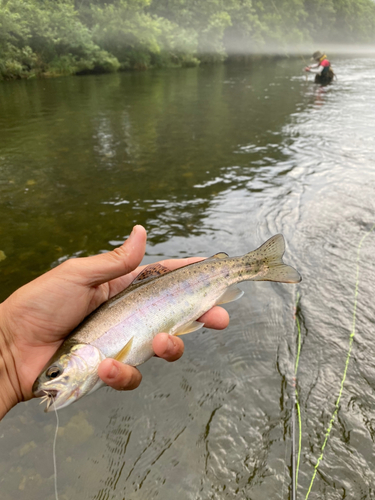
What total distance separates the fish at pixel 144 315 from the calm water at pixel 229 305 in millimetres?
979

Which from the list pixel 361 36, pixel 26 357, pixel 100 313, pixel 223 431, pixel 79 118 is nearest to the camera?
pixel 100 313

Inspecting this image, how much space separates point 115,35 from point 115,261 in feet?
164

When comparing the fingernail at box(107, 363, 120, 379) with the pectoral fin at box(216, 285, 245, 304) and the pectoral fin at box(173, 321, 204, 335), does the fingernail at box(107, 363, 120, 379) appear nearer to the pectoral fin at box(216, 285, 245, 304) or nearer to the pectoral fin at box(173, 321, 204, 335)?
the pectoral fin at box(173, 321, 204, 335)

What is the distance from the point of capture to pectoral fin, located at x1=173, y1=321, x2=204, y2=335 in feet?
9.47

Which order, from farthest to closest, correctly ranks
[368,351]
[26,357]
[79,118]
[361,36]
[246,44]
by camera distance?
[361,36] < [246,44] < [79,118] < [368,351] < [26,357]

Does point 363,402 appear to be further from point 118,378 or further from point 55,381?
point 55,381

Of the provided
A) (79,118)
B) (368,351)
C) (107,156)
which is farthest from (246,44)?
(368,351)

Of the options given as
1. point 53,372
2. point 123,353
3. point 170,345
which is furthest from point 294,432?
point 53,372

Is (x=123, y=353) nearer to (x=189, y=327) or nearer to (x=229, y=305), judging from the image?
(x=189, y=327)

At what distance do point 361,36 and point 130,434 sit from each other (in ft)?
561

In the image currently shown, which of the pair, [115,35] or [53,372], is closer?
[53,372]

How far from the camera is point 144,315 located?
2.67 metres

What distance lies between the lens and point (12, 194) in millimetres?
7645

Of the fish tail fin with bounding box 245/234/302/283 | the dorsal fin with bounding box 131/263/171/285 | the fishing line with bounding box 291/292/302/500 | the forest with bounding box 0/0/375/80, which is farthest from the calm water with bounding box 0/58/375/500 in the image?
the forest with bounding box 0/0/375/80
